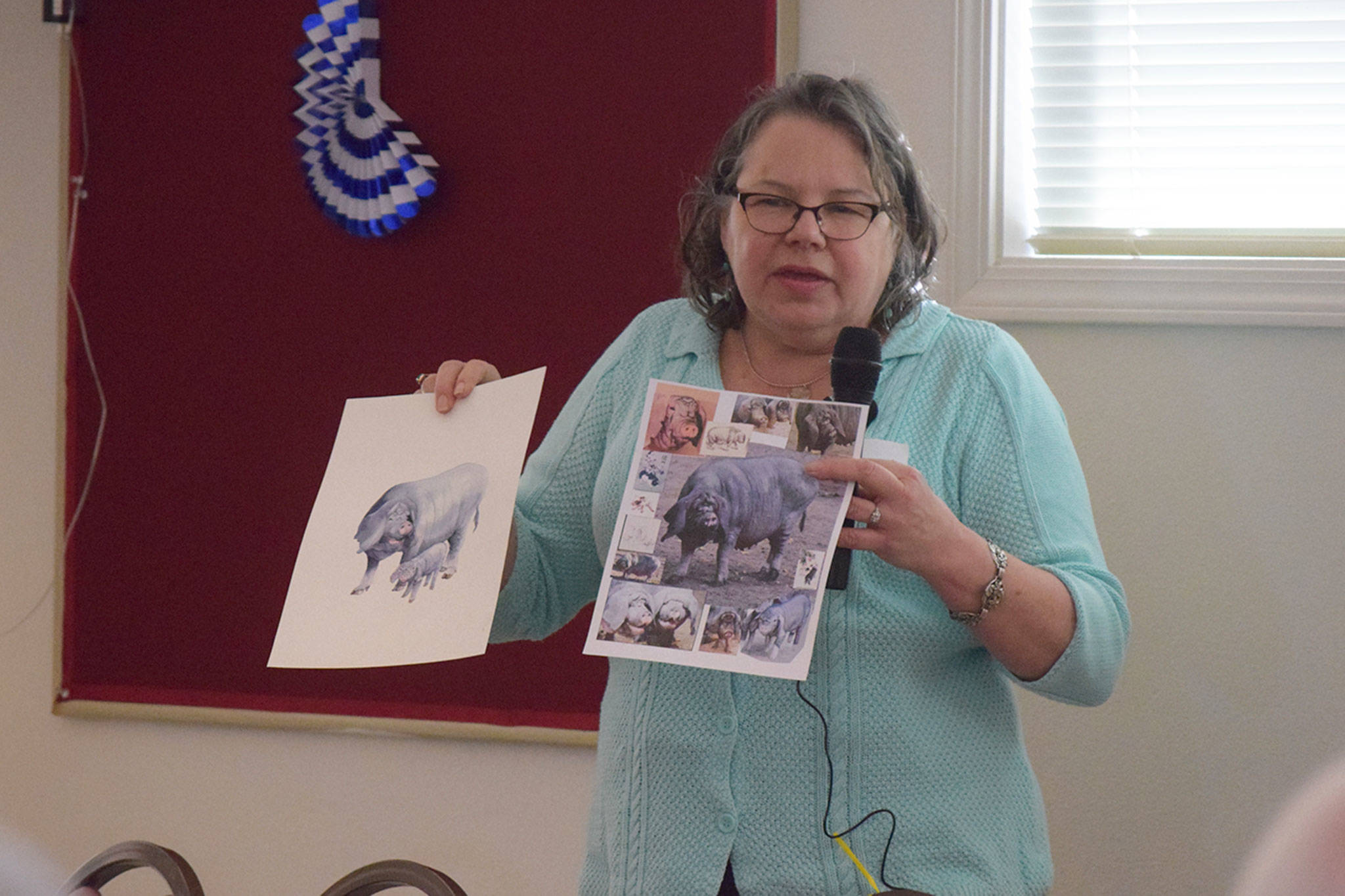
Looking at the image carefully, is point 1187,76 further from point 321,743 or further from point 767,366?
point 321,743

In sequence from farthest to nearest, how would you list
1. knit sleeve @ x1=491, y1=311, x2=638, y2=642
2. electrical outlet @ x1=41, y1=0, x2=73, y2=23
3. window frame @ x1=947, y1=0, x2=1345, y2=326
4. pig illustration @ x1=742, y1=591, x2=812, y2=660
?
electrical outlet @ x1=41, y1=0, x2=73, y2=23, window frame @ x1=947, y1=0, x2=1345, y2=326, knit sleeve @ x1=491, y1=311, x2=638, y2=642, pig illustration @ x1=742, y1=591, x2=812, y2=660

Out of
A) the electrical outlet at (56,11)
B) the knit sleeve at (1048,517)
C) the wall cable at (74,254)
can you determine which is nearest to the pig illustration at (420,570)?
the knit sleeve at (1048,517)

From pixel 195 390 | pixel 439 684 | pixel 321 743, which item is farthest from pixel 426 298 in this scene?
pixel 321 743

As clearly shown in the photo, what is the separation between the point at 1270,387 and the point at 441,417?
1.32m

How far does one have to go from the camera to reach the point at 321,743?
2.49m

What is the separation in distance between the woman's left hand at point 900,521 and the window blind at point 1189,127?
1.03 meters

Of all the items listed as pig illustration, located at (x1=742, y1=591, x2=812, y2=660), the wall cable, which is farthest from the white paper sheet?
the wall cable

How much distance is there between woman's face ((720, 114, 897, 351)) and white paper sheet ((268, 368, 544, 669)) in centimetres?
28

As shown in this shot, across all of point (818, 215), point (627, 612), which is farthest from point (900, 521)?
point (818, 215)

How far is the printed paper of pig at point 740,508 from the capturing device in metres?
1.23

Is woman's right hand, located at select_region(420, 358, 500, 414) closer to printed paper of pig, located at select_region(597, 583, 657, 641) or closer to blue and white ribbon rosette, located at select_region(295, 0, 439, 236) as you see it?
printed paper of pig, located at select_region(597, 583, 657, 641)

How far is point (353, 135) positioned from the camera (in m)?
2.40

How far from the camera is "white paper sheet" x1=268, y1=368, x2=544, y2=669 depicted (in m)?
1.31

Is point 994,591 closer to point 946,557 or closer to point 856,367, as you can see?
point 946,557
